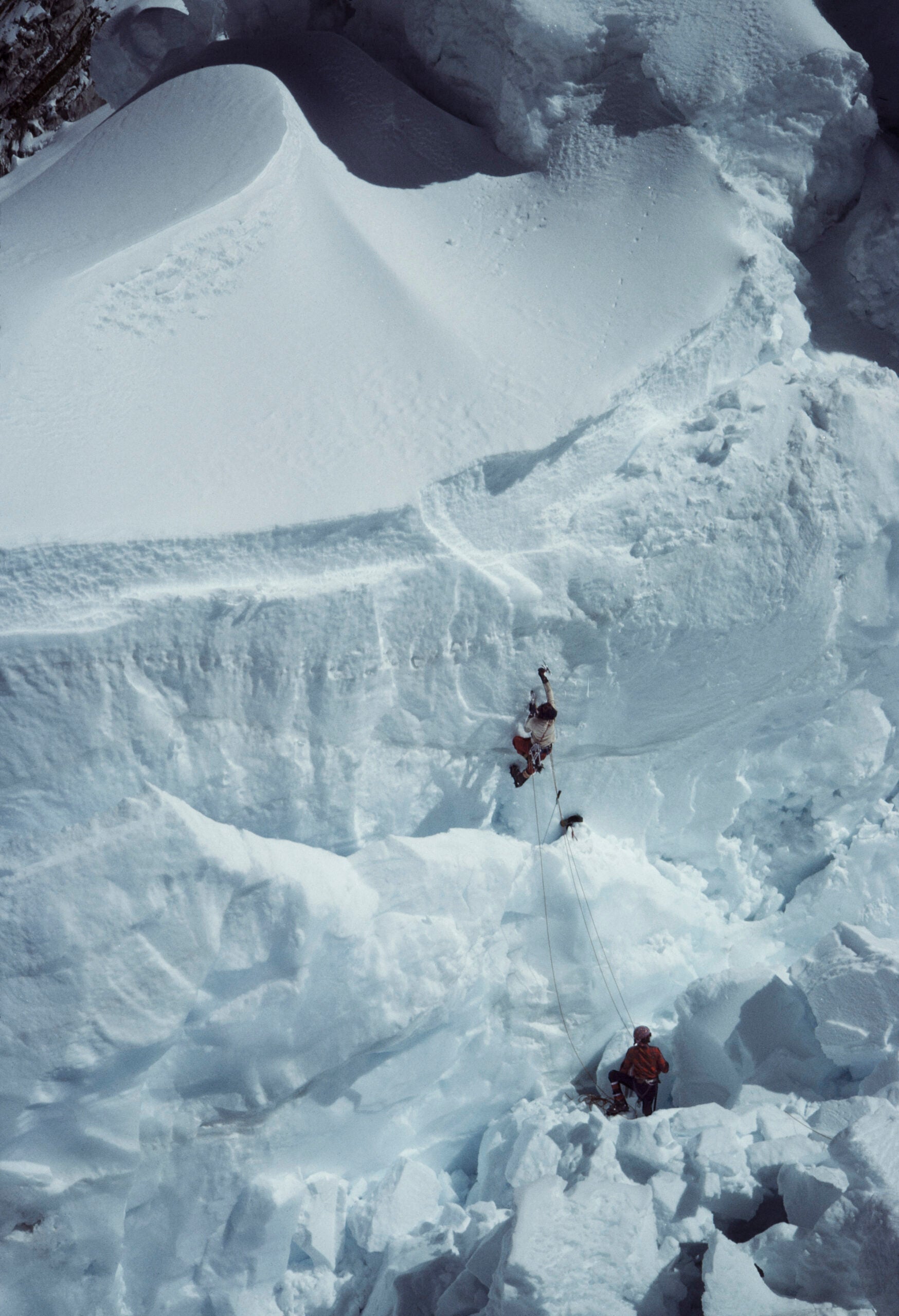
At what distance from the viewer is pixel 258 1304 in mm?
4203

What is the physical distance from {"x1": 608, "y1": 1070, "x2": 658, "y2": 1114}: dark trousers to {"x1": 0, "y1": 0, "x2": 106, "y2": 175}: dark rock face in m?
11.1

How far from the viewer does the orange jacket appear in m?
4.63

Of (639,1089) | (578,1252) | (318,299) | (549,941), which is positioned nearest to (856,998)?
(639,1089)

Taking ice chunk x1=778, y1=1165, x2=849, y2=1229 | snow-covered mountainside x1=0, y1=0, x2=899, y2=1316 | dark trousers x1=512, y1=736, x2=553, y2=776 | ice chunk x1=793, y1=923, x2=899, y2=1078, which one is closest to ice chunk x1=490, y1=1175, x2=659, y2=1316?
snow-covered mountainside x1=0, y1=0, x2=899, y2=1316

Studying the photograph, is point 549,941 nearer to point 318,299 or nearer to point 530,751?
point 530,751

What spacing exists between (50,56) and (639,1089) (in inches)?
471

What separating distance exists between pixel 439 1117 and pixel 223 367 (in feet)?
12.6

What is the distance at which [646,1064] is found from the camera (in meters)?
4.63

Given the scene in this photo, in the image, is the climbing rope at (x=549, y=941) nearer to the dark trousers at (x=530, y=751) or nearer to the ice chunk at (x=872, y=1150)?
the dark trousers at (x=530, y=751)

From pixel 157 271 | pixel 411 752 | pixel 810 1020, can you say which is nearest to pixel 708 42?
pixel 157 271

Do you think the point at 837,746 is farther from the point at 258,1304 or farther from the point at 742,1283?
the point at 258,1304

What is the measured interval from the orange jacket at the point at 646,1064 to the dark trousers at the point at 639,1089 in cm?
2

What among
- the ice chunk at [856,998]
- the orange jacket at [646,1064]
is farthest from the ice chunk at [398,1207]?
the ice chunk at [856,998]

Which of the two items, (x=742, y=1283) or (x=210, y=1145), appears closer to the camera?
(x=742, y=1283)
